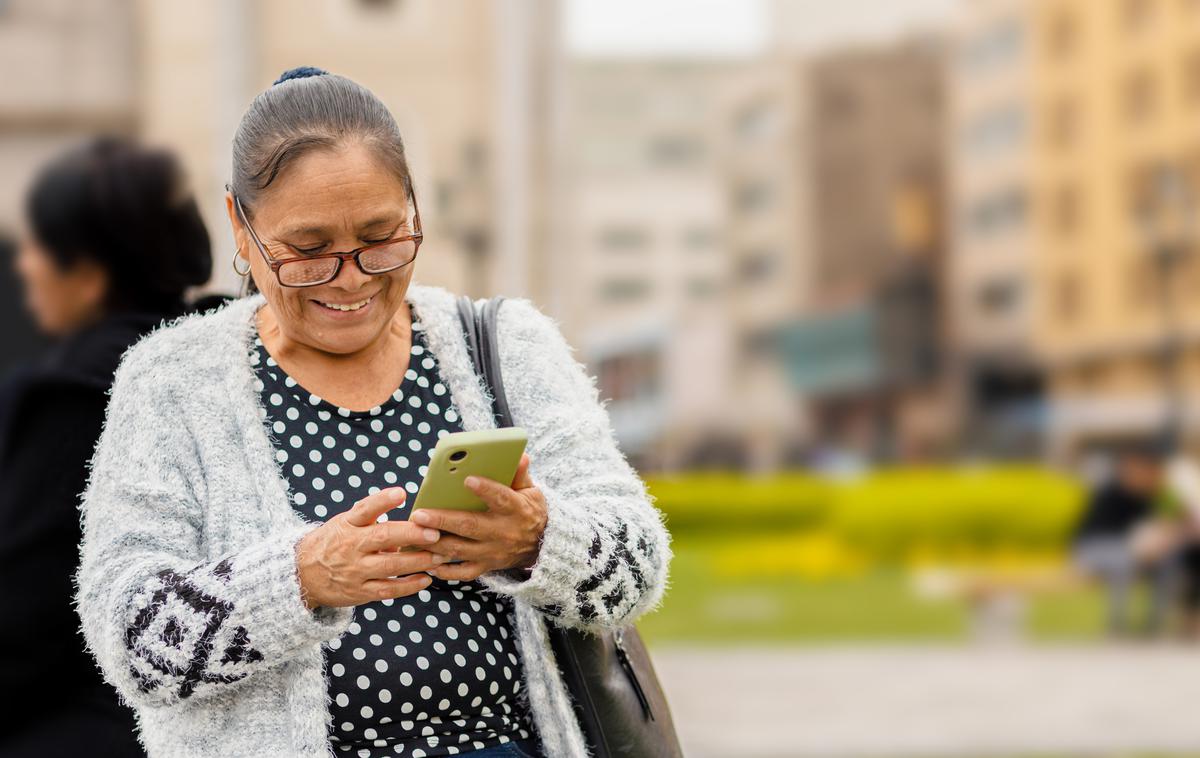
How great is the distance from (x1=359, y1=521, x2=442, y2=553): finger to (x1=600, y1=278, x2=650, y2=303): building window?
7920cm

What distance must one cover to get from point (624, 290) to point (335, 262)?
7965 cm

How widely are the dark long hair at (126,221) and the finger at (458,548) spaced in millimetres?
936

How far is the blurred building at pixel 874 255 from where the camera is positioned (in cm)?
4394

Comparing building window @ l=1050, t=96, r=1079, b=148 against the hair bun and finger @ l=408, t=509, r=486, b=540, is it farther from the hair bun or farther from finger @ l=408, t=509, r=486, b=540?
finger @ l=408, t=509, r=486, b=540

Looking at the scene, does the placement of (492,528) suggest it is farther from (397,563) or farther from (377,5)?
(377,5)

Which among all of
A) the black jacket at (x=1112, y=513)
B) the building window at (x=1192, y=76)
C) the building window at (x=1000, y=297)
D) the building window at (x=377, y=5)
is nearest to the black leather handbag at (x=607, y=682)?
the building window at (x=377, y=5)

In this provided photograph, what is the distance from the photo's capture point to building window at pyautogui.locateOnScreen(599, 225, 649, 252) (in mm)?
78125

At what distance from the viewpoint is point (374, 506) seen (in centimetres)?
182

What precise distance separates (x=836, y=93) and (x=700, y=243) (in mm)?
31067

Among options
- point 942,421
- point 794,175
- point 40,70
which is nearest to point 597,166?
point 794,175

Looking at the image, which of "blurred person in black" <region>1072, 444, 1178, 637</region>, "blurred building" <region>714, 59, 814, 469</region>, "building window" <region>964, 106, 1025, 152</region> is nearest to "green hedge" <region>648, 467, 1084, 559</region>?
"blurred person in black" <region>1072, 444, 1178, 637</region>

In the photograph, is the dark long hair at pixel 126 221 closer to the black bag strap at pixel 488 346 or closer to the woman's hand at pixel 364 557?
the black bag strap at pixel 488 346

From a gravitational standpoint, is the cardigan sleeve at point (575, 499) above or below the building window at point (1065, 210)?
above

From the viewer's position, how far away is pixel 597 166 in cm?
8562
